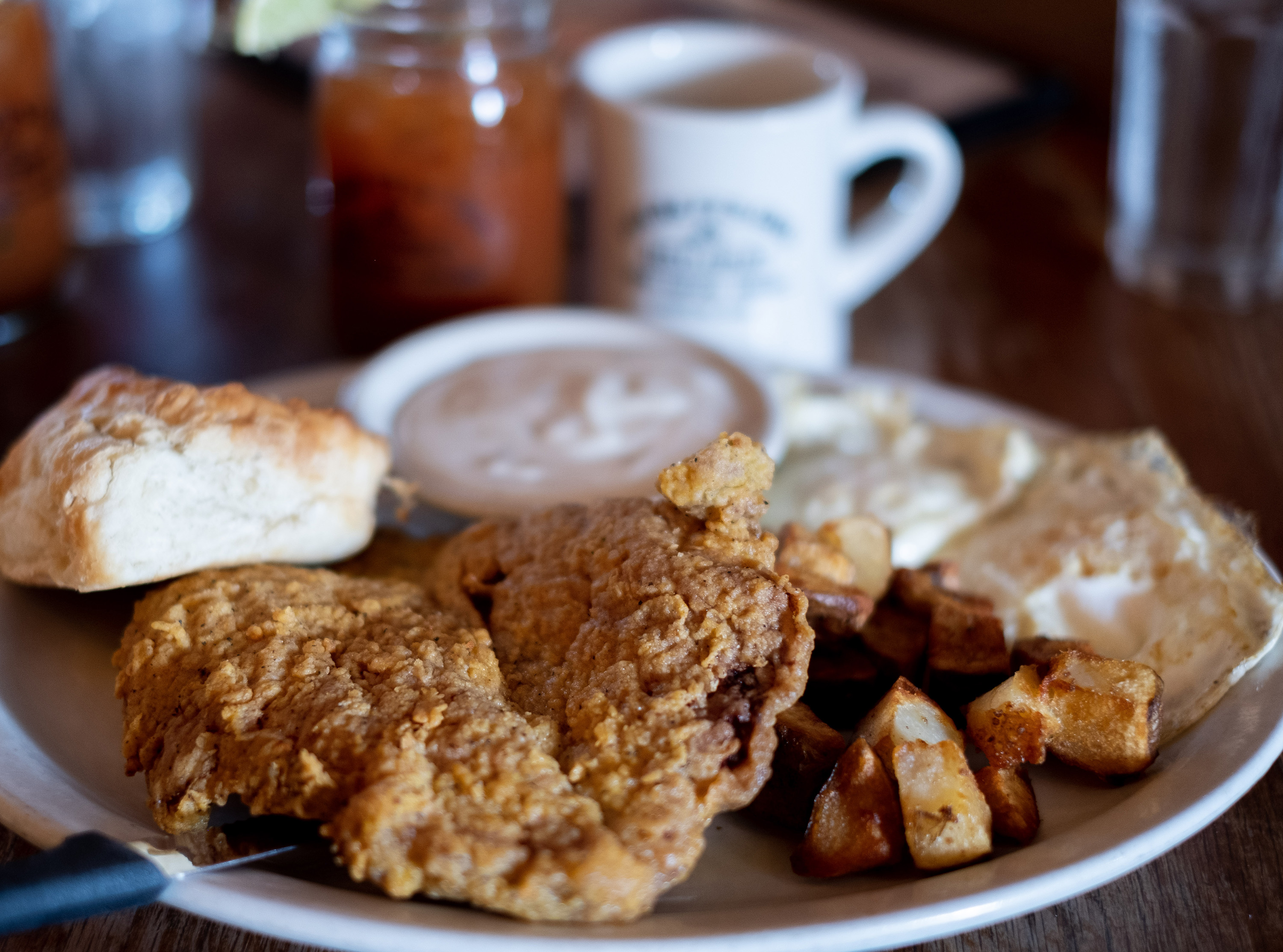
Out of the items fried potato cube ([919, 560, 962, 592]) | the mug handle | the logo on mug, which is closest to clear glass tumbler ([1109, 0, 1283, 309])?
the mug handle

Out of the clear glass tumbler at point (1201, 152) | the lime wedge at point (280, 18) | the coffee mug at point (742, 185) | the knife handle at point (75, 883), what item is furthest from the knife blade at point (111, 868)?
the clear glass tumbler at point (1201, 152)

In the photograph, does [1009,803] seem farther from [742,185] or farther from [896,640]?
[742,185]

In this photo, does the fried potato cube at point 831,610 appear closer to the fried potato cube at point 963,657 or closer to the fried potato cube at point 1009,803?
the fried potato cube at point 963,657

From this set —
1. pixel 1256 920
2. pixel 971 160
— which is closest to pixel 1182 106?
pixel 971 160

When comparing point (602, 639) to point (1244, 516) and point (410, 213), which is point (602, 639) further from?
point (410, 213)

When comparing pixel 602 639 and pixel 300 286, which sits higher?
pixel 602 639

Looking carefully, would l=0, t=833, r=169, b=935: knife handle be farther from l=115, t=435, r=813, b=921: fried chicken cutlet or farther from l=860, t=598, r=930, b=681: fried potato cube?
l=860, t=598, r=930, b=681: fried potato cube
